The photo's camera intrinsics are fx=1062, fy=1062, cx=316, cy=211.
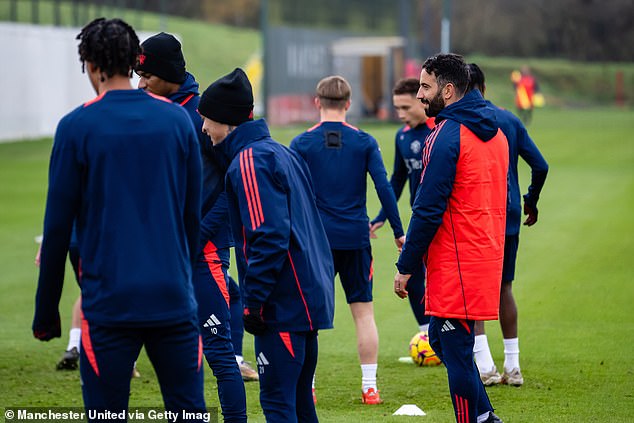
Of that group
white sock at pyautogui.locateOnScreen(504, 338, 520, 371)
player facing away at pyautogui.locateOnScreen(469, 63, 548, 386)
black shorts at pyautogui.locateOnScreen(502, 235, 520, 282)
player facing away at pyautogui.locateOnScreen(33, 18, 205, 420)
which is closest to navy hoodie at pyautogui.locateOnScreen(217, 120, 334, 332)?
player facing away at pyautogui.locateOnScreen(33, 18, 205, 420)

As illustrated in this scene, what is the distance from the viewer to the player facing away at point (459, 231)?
5.70 metres

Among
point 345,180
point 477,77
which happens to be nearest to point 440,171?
point 477,77

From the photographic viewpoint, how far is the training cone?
7.05m

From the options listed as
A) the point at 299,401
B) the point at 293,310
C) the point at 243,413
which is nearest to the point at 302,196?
the point at 293,310

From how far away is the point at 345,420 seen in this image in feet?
22.8

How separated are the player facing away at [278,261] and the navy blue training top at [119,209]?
2.30ft

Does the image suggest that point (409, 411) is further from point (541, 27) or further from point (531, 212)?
point (541, 27)

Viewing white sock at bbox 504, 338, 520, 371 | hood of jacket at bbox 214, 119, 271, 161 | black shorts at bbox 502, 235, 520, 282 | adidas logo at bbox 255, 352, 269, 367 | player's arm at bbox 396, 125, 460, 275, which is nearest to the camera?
adidas logo at bbox 255, 352, 269, 367

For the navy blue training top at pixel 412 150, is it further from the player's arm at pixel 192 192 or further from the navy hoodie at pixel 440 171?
the player's arm at pixel 192 192

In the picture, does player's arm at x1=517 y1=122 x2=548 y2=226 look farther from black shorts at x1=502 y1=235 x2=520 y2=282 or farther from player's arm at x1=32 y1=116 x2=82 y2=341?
player's arm at x1=32 y1=116 x2=82 y2=341

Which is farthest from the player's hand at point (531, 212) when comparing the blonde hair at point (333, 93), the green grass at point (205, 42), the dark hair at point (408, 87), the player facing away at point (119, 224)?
the green grass at point (205, 42)

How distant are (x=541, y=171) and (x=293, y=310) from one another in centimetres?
332

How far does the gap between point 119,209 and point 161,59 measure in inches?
81.5

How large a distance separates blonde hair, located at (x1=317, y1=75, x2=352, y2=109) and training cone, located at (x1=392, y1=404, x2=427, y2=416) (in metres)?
2.20
